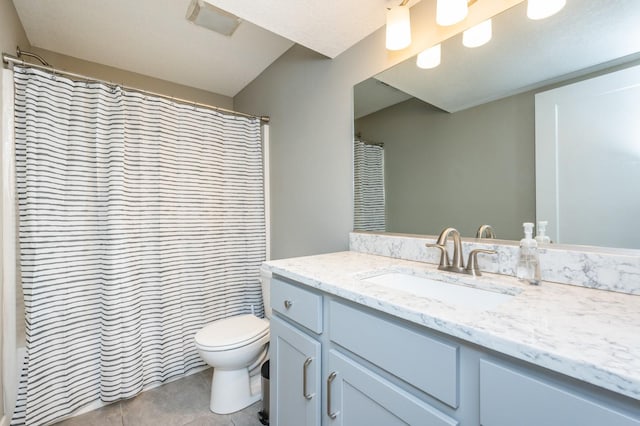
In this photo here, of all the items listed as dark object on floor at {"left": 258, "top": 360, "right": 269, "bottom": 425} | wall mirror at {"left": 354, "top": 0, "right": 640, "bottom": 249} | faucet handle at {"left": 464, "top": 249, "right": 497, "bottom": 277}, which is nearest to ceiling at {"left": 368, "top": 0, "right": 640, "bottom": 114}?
wall mirror at {"left": 354, "top": 0, "right": 640, "bottom": 249}

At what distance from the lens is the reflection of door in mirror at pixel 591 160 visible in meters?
0.81

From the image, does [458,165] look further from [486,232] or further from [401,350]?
[401,350]

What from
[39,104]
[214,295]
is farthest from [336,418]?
[39,104]

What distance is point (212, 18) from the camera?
1716 millimetres

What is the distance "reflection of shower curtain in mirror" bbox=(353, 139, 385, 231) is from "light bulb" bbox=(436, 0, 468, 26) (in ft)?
2.03

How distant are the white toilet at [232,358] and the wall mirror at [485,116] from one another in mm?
980

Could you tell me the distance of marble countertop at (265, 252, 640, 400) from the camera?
0.44 meters

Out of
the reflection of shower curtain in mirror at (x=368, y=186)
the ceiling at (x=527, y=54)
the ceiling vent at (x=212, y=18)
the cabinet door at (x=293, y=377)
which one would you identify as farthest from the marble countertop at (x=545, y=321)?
the ceiling vent at (x=212, y=18)

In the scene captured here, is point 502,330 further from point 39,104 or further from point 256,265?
point 39,104

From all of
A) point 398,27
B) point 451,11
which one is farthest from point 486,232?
point 398,27

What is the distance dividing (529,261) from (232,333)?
1.54 meters

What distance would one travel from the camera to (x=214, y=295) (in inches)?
82.5

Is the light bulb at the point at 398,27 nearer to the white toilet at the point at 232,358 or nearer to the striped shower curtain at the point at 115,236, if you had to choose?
the striped shower curtain at the point at 115,236

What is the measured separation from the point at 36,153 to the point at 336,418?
6.38 ft
